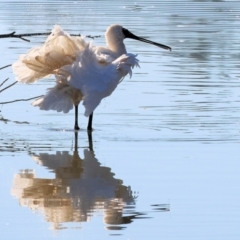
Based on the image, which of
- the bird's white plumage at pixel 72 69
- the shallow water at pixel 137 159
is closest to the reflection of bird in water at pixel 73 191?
the shallow water at pixel 137 159

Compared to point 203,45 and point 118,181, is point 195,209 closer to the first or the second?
point 118,181

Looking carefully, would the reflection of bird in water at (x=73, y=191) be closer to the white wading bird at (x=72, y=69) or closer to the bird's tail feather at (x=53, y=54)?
the white wading bird at (x=72, y=69)

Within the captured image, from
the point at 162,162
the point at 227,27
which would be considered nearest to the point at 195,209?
the point at 162,162

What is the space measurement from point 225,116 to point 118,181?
11.9 feet

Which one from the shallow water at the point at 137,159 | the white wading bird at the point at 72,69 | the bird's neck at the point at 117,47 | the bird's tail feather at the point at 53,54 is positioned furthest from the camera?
the bird's neck at the point at 117,47

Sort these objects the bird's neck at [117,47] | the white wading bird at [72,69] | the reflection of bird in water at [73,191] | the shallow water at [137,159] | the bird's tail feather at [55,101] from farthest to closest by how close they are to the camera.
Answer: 1. the bird's neck at [117,47]
2. the bird's tail feather at [55,101]
3. the white wading bird at [72,69]
4. the reflection of bird in water at [73,191]
5. the shallow water at [137,159]

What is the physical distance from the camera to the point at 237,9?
30906mm

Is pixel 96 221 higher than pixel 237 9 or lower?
lower

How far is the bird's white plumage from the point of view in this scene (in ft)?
34.2

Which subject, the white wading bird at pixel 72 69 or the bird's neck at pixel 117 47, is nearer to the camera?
the white wading bird at pixel 72 69

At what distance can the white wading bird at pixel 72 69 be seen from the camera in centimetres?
1041

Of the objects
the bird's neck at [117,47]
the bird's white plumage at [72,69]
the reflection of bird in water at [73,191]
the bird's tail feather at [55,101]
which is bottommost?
the reflection of bird in water at [73,191]

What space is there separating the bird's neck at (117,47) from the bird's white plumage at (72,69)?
1.76 feet

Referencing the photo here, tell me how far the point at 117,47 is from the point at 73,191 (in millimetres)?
4157
